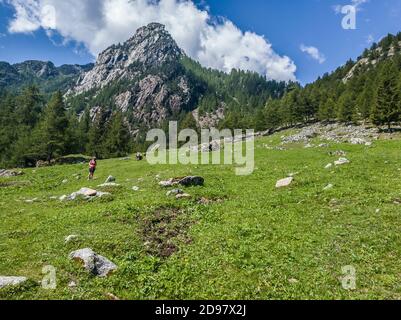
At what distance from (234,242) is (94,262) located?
6137 mm

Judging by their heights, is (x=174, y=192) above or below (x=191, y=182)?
below

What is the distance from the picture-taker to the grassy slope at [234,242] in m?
11.9

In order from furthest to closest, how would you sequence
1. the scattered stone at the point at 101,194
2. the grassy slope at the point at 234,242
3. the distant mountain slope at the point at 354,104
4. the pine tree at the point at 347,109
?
the pine tree at the point at 347,109
the distant mountain slope at the point at 354,104
the scattered stone at the point at 101,194
the grassy slope at the point at 234,242

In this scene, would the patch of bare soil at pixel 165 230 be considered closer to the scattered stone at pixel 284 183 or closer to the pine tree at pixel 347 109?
the scattered stone at pixel 284 183

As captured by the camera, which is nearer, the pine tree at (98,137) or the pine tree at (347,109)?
the pine tree at (98,137)

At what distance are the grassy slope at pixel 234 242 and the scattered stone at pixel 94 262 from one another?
0.30 meters

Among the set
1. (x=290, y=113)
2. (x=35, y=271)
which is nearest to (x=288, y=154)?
(x=35, y=271)

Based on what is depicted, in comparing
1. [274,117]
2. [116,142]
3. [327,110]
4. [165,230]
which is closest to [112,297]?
[165,230]

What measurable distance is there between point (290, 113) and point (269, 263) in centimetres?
11382

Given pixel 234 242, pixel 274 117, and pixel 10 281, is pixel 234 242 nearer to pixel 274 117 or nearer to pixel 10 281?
pixel 10 281

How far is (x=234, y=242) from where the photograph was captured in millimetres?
15812

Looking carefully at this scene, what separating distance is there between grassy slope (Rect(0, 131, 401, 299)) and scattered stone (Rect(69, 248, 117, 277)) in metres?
0.30

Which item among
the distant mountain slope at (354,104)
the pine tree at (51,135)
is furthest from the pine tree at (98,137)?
the distant mountain slope at (354,104)
